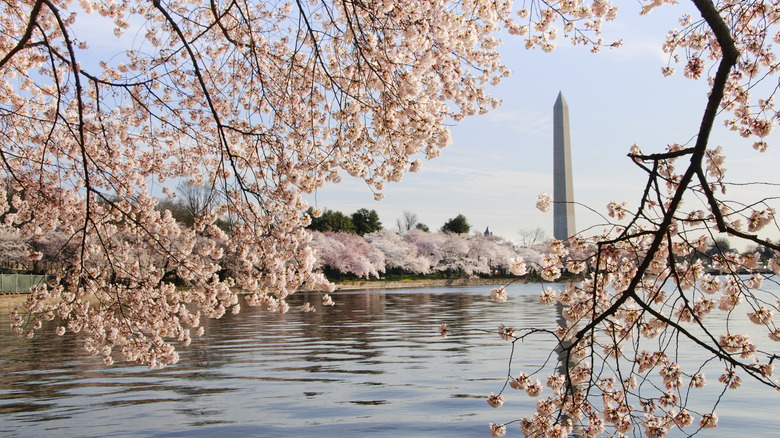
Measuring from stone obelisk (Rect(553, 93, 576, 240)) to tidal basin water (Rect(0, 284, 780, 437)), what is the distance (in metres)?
17.8

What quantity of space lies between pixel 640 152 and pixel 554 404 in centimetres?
159

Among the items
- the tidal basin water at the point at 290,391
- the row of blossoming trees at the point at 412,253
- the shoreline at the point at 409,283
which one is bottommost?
the tidal basin water at the point at 290,391

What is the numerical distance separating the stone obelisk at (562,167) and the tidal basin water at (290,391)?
1777 cm

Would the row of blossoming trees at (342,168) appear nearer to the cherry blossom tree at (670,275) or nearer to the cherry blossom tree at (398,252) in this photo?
the cherry blossom tree at (670,275)

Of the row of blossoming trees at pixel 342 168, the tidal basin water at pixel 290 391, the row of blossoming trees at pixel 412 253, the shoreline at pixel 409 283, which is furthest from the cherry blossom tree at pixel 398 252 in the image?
the row of blossoming trees at pixel 342 168

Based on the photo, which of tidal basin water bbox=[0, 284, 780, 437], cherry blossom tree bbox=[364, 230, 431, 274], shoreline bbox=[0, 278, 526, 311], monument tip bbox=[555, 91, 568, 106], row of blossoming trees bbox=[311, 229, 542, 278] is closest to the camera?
tidal basin water bbox=[0, 284, 780, 437]

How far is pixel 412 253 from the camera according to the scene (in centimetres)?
5412

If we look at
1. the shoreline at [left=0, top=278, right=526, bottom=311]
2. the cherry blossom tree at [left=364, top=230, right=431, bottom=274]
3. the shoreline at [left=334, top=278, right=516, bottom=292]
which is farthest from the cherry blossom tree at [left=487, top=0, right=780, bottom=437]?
the cherry blossom tree at [left=364, top=230, right=431, bottom=274]

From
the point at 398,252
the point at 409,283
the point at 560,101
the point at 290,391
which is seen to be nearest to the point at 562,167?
the point at 560,101

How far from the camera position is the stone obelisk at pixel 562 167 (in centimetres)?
2970

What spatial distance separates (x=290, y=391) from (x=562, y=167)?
961 inches

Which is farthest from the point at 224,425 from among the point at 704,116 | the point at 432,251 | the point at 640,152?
the point at 432,251

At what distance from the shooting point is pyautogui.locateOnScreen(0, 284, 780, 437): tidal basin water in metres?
6.45

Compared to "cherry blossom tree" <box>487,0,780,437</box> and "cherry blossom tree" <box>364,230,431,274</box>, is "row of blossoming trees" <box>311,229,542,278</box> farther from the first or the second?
"cherry blossom tree" <box>487,0,780,437</box>
